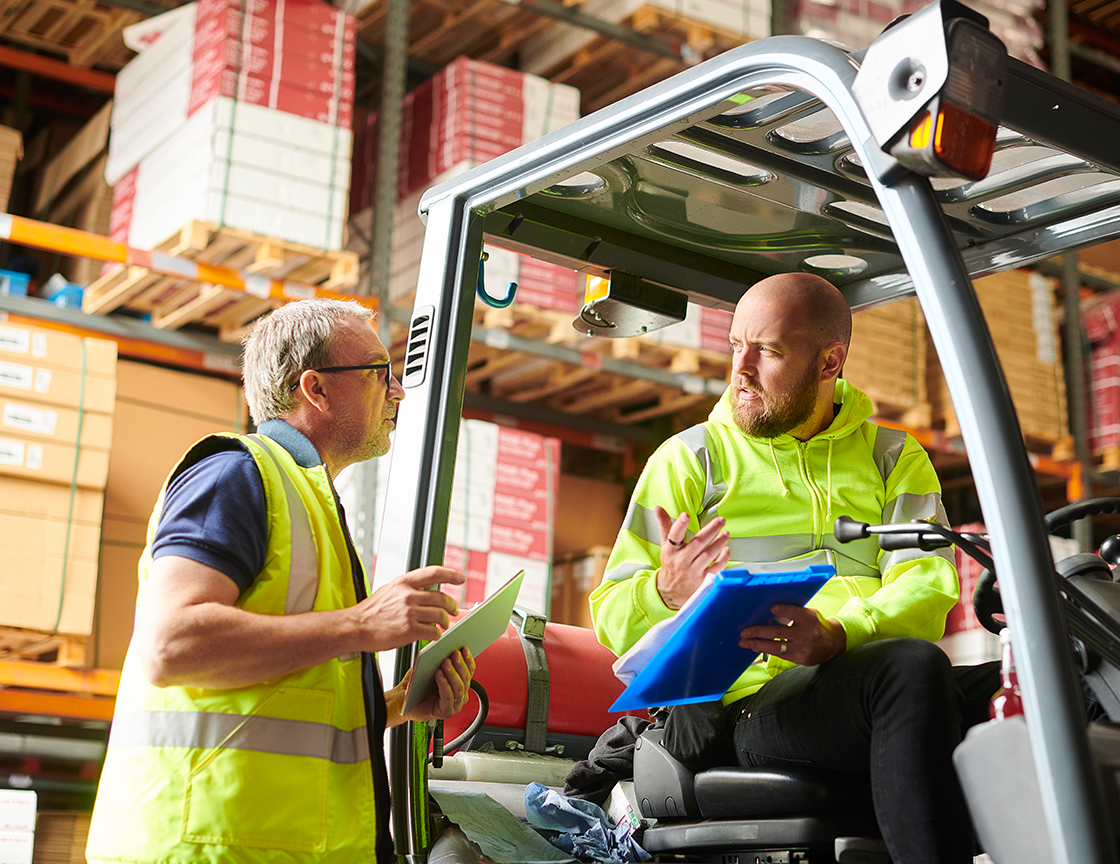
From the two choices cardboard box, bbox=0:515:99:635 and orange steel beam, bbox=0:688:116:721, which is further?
orange steel beam, bbox=0:688:116:721

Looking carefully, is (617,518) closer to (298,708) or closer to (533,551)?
(533,551)

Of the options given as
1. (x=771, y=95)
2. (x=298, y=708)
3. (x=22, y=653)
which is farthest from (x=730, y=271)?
(x=22, y=653)

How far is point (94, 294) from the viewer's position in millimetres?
6000

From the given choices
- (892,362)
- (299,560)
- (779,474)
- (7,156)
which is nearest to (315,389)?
(299,560)

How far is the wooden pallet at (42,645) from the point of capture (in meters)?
5.00

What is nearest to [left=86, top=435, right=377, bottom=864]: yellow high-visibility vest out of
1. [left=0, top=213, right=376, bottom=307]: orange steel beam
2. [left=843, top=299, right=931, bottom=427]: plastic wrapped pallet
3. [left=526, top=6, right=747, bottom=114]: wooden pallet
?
[left=0, top=213, right=376, bottom=307]: orange steel beam

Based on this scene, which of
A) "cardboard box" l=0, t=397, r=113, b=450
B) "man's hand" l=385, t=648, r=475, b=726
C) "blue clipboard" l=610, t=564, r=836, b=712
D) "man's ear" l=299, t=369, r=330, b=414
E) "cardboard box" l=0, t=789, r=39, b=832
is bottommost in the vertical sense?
"cardboard box" l=0, t=789, r=39, b=832

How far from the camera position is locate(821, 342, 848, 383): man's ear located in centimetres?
254

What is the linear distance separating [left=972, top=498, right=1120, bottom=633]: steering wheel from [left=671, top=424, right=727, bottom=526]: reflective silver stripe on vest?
0.53 meters

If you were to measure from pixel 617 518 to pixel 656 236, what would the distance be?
4.68m

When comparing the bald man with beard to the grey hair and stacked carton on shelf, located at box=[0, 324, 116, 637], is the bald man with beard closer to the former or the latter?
the grey hair

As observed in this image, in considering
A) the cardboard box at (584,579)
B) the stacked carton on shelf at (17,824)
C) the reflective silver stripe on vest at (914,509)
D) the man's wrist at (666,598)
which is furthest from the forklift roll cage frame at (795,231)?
the cardboard box at (584,579)

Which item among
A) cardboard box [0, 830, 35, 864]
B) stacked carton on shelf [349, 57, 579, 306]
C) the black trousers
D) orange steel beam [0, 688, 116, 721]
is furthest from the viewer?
stacked carton on shelf [349, 57, 579, 306]

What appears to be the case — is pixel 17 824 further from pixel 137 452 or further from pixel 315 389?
pixel 315 389
